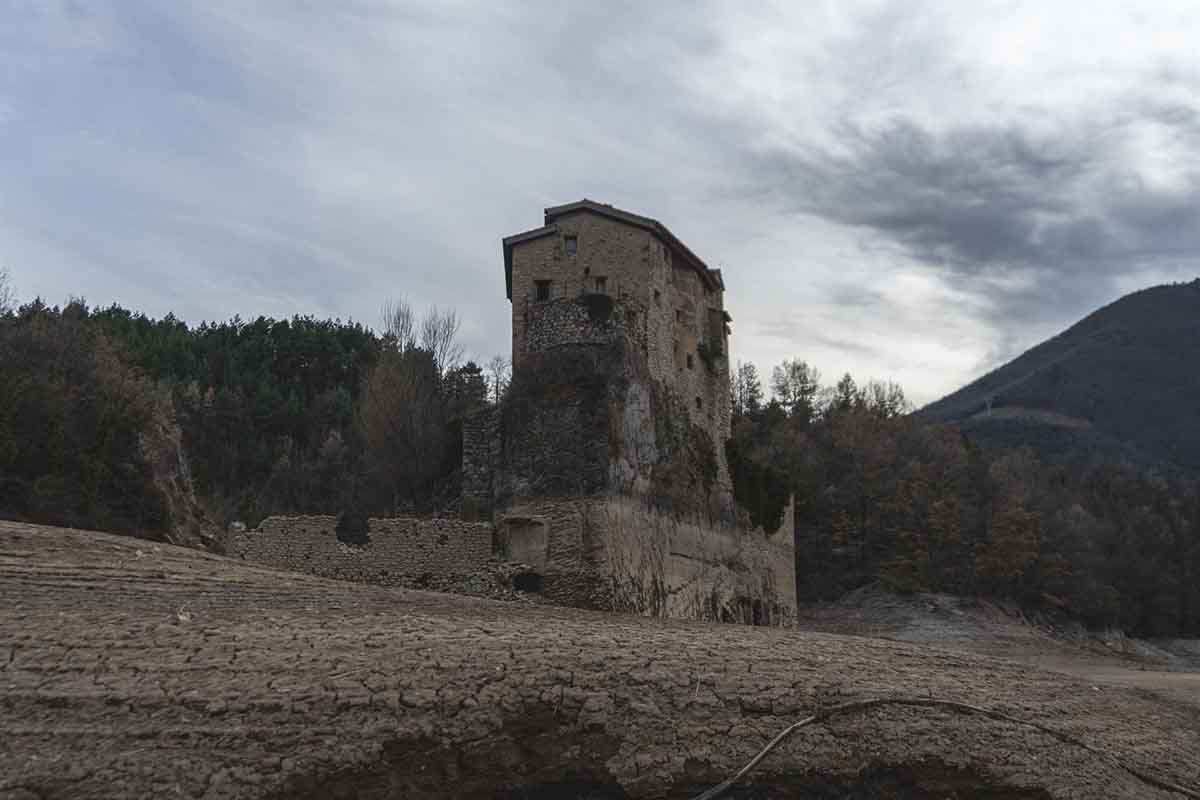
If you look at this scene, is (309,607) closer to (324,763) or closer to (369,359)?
(324,763)

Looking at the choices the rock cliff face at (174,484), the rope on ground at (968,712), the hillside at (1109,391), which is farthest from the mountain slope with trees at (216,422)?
the hillside at (1109,391)

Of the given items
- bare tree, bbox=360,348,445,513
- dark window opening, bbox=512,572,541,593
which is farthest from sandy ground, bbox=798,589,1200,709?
dark window opening, bbox=512,572,541,593

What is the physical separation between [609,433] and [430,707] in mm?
11208

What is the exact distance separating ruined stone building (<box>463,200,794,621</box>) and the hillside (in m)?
70.0

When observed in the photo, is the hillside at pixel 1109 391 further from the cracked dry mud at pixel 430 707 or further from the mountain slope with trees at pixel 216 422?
the cracked dry mud at pixel 430 707

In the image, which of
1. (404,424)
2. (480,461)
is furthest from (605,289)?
(404,424)

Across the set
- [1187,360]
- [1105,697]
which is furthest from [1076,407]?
[1105,697]

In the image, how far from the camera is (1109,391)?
378 ft

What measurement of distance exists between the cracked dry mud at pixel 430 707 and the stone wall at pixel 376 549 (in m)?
4.40

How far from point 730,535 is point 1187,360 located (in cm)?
11159

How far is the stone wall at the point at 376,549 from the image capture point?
66.1ft

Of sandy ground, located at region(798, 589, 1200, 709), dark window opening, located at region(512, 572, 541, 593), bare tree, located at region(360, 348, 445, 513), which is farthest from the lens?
sandy ground, located at region(798, 589, 1200, 709)

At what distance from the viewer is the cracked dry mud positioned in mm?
10398

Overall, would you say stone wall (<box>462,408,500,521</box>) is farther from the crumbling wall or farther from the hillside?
the hillside
